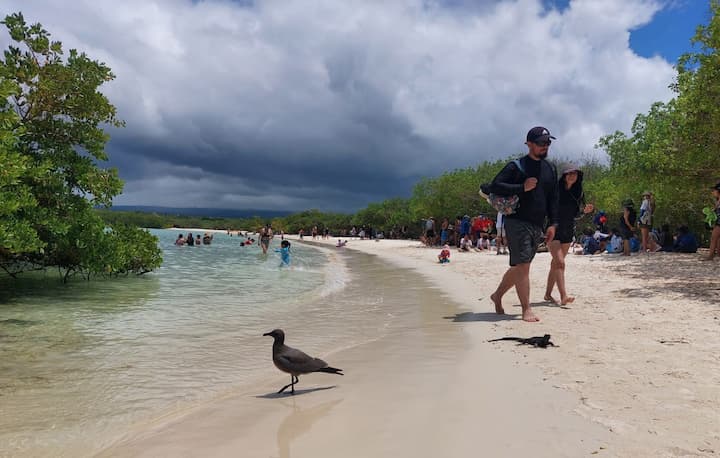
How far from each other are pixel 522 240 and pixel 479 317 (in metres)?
1.46

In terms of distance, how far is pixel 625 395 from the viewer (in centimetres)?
338

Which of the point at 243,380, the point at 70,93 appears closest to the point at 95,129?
the point at 70,93

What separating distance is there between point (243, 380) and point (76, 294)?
362 inches

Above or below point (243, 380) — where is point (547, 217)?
above

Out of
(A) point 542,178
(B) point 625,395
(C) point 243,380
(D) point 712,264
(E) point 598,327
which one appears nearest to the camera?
(B) point 625,395

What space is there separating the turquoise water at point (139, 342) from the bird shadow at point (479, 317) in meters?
Result: 0.72

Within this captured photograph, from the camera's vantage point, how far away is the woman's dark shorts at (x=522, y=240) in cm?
625

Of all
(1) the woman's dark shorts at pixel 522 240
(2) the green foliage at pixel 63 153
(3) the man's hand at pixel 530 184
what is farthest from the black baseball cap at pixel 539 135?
(2) the green foliage at pixel 63 153

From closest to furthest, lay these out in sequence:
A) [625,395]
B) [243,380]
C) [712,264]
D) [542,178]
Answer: [625,395], [243,380], [542,178], [712,264]

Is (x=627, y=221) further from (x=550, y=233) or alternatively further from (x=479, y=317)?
(x=479, y=317)

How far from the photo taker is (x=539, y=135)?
6.19 meters

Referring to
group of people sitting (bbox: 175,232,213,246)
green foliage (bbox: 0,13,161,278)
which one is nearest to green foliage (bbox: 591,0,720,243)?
green foliage (bbox: 0,13,161,278)

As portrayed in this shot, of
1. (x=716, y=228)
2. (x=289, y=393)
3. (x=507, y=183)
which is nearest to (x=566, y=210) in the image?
(x=507, y=183)

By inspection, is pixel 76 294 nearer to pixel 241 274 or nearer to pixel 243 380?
pixel 241 274
